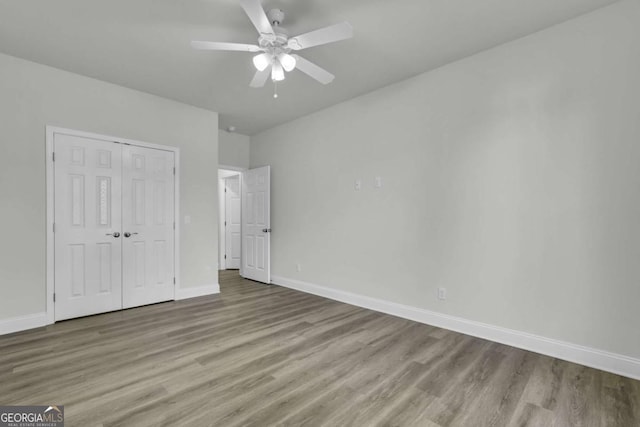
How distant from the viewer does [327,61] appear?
10.4ft

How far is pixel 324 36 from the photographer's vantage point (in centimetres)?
225

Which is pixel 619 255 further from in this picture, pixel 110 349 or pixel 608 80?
pixel 110 349

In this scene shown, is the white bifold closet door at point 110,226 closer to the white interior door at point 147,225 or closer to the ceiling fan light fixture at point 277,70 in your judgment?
the white interior door at point 147,225

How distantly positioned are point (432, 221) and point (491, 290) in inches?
36.1

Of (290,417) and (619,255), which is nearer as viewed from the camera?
(290,417)

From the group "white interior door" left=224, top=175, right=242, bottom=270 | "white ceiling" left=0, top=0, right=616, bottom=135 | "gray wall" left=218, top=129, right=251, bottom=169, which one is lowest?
"white interior door" left=224, top=175, right=242, bottom=270

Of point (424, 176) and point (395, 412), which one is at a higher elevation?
point (424, 176)

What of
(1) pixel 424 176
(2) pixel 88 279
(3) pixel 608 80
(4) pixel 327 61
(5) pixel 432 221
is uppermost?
(4) pixel 327 61

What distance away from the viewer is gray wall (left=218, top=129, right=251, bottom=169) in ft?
18.6

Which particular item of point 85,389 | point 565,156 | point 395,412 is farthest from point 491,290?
point 85,389

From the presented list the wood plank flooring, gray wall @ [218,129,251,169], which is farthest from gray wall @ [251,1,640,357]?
gray wall @ [218,129,251,169]

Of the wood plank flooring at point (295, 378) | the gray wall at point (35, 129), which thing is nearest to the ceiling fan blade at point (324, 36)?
the wood plank flooring at point (295, 378)

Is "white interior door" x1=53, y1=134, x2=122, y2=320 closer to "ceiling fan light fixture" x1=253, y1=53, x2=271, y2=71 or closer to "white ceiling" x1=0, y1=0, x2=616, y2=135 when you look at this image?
"white ceiling" x1=0, y1=0, x2=616, y2=135

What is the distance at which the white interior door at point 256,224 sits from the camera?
538 cm
